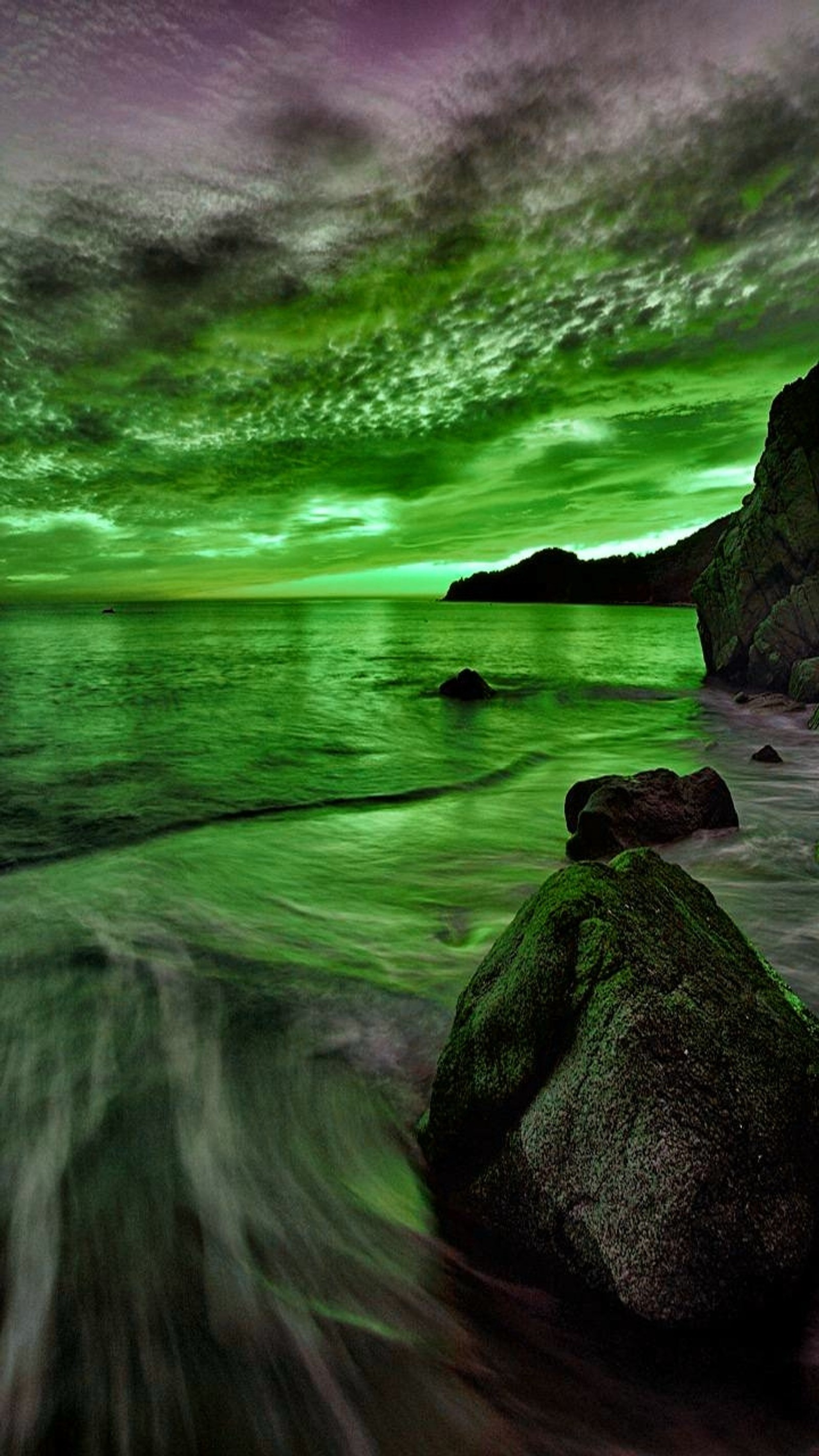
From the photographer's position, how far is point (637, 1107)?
2430 millimetres

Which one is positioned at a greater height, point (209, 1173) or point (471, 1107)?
point (471, 1107)

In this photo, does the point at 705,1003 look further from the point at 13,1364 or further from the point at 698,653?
the point at 698,653

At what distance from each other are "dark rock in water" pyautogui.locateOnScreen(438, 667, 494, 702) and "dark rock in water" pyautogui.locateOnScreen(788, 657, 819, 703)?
1025cm

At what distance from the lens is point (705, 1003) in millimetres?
2723

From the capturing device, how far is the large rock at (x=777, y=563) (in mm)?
23172

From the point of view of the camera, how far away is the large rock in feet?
76.0

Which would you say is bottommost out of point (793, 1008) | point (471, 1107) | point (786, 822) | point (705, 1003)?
point (786, 822)

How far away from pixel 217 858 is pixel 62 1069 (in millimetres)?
4232

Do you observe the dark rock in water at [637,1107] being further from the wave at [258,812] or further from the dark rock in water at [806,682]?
the dark rock in water at [806,682]

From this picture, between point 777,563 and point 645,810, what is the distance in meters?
21.7

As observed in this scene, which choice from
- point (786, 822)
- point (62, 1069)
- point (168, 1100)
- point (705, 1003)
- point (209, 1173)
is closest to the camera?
point (705, 1003)

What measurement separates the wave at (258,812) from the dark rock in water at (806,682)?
10578 mm

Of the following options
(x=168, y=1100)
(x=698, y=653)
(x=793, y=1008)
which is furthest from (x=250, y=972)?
(x=698, y=653)

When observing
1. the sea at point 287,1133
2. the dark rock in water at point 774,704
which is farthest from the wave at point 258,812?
the dark rock in water at point 774,704
